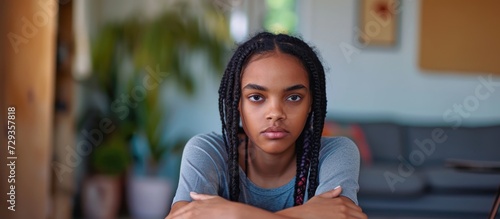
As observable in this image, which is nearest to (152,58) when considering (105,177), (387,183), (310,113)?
(105,177)

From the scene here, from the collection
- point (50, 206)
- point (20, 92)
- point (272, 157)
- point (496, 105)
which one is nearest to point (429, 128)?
point (496, 105)

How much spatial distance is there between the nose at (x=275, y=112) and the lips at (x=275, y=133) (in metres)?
0.02

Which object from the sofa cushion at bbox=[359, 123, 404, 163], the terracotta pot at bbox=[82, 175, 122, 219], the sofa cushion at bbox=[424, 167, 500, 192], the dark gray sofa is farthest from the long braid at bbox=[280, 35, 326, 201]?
the sofa cushion at bbox=[359, 123, 404, 163]

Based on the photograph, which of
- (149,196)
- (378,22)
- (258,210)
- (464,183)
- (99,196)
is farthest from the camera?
(378,22)

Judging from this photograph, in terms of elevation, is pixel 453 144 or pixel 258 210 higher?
pixel 258 210

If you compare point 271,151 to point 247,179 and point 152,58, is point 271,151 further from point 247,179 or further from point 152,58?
point 152,58

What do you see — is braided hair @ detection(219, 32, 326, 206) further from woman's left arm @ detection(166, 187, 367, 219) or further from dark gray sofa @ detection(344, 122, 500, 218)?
dark gray sofa @ detection(344, 122, 500, 218)

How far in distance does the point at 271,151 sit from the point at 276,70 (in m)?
0.18

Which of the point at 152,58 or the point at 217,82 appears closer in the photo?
the point at 152,58

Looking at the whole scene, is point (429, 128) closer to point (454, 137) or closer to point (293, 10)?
point (454, 137)

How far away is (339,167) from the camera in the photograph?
4.91 ft

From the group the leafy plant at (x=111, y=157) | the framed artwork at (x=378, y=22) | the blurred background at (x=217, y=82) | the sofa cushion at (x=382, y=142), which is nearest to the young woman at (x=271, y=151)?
the blurred background at (x=217, y=82)

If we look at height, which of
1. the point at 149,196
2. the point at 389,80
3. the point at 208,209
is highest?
the point at 389,80

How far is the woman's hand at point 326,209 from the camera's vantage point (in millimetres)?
1351
